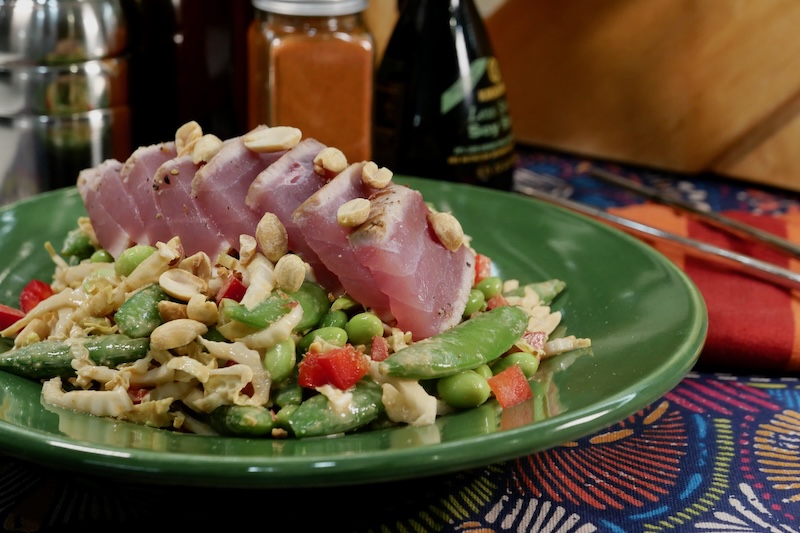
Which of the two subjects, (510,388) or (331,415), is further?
(510,388)

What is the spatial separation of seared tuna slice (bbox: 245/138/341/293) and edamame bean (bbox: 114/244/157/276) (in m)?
0.27

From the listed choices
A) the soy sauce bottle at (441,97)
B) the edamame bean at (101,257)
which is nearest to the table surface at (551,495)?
the edamame bean at (101,257)

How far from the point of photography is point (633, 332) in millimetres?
2064

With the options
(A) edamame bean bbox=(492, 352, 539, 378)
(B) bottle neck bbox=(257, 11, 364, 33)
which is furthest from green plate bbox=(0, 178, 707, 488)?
(B) bottle neck bbox=(257, 11, 364, 33)

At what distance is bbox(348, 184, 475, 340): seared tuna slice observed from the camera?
1.94 meters

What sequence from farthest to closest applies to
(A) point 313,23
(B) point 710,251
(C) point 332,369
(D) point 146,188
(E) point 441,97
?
(E) point 441,97, (A) point 313,23, (B) point 710,251, (D) point 146,188, (C) point 332,369

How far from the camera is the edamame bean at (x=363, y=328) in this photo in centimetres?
195

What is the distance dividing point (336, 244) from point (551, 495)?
69cm

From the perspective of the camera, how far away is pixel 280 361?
5.90 ft

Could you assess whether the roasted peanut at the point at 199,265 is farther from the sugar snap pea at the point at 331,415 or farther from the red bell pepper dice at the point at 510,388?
the red bell pepper dice at the point at 510,388

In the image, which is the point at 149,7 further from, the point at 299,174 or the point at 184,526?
the point at 184,526

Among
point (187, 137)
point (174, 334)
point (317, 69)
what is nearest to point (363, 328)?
point (174, 334)

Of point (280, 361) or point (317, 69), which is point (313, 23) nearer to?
point (317, 69)

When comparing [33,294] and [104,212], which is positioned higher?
[104,212]
